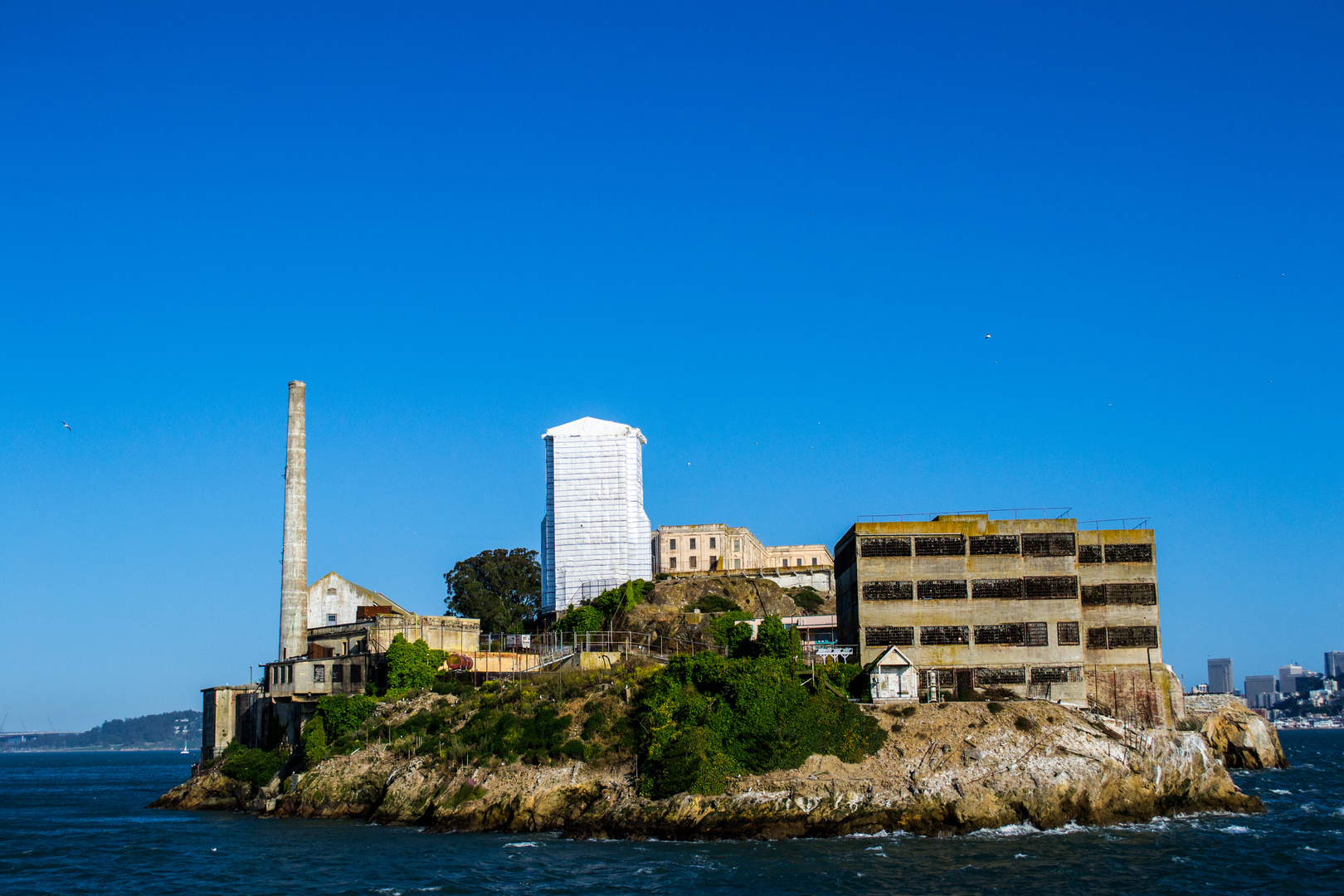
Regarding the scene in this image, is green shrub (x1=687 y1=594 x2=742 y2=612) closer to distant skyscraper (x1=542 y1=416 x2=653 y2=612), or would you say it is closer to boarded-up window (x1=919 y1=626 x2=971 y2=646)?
distant skyscraper (x1=542 y1=416 x2=653 y2=612)

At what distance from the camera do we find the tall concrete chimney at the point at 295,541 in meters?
88.9

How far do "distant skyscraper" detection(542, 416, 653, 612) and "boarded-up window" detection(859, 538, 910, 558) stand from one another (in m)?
45.1

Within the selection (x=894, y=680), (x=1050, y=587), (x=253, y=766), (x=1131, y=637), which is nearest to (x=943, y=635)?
(x=894, y=680)

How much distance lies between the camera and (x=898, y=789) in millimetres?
54031

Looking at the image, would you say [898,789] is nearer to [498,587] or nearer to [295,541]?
[295,541]

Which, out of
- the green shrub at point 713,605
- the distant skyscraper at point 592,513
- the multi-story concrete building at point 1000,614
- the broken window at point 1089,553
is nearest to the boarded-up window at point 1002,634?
the multi-story concrete building at point 1000,614

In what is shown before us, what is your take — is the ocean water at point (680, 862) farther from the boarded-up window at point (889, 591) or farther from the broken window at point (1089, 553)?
the boarded-up window at point (889, 591)

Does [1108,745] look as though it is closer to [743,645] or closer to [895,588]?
[895,588]

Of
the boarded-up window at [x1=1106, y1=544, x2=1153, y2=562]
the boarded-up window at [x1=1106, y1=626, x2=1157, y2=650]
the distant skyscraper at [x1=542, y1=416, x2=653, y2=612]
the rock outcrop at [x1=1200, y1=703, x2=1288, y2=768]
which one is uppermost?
the distant skyscraper at [x1=542, y1=416, x2=653, y2=612]

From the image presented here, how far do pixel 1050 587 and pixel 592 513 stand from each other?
53.9 m

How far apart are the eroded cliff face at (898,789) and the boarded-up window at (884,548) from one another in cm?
1199

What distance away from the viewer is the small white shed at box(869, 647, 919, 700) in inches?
2498

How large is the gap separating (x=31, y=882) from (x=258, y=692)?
35407 millimetres

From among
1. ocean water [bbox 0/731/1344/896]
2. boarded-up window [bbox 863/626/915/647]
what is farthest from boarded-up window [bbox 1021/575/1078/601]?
ocean water [bbox 0/731/1344/896]
